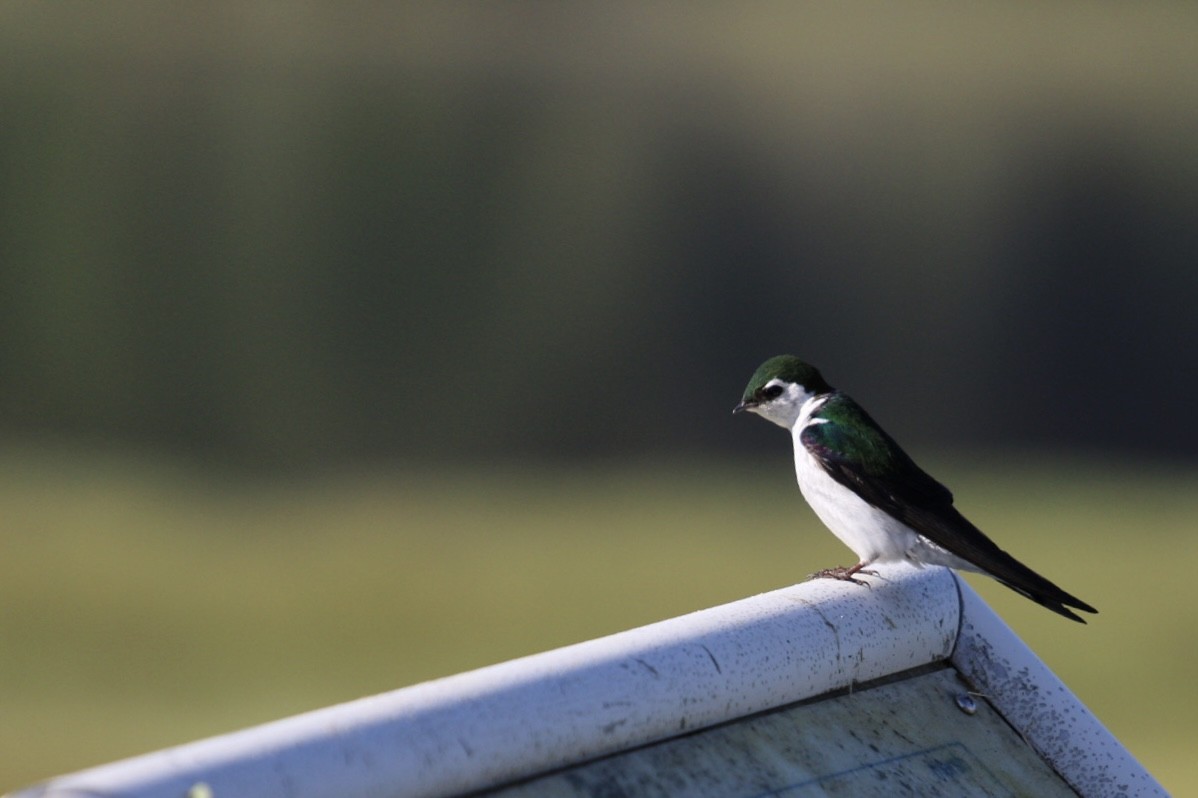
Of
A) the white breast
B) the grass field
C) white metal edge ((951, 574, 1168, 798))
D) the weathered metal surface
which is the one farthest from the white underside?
the grass field

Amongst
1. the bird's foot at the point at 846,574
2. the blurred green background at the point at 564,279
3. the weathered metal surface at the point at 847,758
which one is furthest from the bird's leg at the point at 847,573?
the blurred green background at the point at 564,279

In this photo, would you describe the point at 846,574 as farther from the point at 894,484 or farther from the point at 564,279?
the point at 564,279

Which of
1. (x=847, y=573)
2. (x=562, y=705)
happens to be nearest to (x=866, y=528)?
(x=847, y=573)

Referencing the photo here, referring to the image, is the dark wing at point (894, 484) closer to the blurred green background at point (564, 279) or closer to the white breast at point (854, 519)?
the white breast at point (854, 519)

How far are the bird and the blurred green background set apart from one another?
13.2 meters

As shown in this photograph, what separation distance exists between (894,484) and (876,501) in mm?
75

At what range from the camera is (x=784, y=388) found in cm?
530

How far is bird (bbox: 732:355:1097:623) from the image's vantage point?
4.37 metres

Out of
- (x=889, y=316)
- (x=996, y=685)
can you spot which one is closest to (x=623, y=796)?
(x=996, y=685)

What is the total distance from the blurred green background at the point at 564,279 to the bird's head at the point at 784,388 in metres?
12.8

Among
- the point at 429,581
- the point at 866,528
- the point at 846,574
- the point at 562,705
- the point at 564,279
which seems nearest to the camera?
the point at 562,705

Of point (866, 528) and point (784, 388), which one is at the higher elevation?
point (784, 388)

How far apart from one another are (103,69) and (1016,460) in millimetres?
16166

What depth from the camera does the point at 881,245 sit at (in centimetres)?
2367
